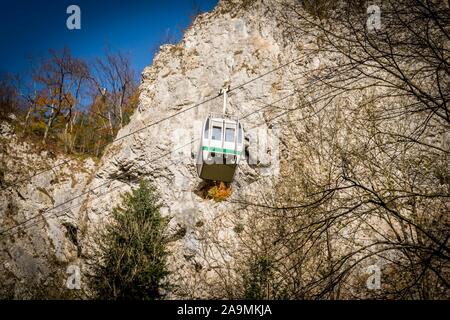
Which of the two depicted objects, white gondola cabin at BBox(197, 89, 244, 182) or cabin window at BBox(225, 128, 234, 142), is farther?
cabin window at BBox(225, 128, 234, 142)

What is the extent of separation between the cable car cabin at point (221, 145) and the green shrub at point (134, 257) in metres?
4.53

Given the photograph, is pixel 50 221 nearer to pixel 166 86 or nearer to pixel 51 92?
pixel 166 86

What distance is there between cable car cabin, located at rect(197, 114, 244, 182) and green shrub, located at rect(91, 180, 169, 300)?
4527mm

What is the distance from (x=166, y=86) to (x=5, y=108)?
15679mm

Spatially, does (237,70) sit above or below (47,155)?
above

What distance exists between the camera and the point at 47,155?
24.5 meters

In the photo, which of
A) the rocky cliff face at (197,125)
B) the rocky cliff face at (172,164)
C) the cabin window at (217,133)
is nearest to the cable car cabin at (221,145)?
the cabin window at (217,133)

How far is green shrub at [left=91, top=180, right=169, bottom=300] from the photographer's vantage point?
13.8m

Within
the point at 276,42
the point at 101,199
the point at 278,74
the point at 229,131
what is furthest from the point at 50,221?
the point at 276,42

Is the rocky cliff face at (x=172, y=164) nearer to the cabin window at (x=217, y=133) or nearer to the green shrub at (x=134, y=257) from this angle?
the green shrub at (x=134, y=257)

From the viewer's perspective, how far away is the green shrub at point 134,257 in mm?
13797

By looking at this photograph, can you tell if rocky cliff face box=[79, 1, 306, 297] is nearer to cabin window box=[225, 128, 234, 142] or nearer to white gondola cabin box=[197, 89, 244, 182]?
white gondola cabin box=[197, 89, 244, 182]

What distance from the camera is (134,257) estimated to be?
14.5 metres

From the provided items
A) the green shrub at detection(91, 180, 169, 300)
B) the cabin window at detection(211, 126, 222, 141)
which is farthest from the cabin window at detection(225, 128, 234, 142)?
the green shrub at detection(91, 180, 169, 300)
